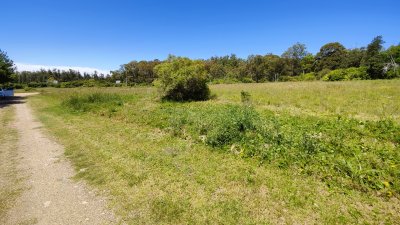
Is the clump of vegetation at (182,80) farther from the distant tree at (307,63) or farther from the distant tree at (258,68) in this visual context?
the distant tree at (307,63)

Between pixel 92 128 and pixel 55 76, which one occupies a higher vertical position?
pixel 55 76

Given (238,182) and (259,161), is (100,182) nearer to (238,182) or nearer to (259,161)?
(238,182)

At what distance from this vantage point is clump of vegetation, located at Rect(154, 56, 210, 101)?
1898 cm

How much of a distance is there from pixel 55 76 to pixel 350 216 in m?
118

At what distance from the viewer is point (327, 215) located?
4.14 m

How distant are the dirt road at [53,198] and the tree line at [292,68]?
48.7m

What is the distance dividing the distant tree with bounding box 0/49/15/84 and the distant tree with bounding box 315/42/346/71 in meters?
79.3

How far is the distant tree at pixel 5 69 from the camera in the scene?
90.6 ft

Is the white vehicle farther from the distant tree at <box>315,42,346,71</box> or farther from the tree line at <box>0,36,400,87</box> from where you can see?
the distant tree at <box>315,42,346,71</box>

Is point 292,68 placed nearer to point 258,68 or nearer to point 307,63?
point 307,63

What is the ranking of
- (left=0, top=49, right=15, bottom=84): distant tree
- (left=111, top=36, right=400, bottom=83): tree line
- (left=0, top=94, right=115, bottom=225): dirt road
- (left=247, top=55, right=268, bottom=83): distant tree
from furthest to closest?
(left=247, top=55, right=268, bottom=83): distant tree
(left=111, top=36, right=400, bottom=83): tree line
(left=0, top=49, right=15, bottom=84): distant tree
(left=0, top=94, right=115, bottom=225): dirt road

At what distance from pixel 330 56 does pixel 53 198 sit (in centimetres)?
8851

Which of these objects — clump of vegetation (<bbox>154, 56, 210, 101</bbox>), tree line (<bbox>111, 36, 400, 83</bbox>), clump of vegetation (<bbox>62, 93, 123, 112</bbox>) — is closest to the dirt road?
clump of vegetation (<bbox>62, 93, 123, 112</bbox>)

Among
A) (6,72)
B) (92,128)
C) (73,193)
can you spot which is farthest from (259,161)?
(6,72)
